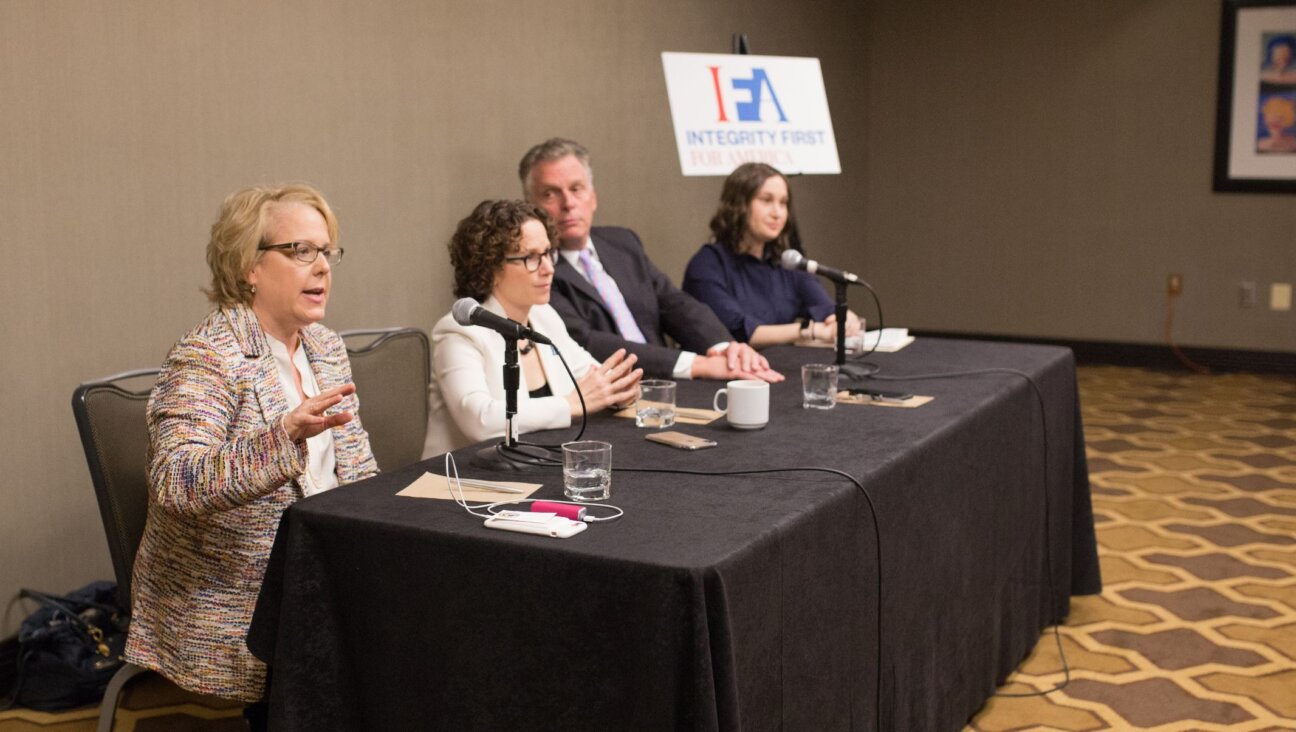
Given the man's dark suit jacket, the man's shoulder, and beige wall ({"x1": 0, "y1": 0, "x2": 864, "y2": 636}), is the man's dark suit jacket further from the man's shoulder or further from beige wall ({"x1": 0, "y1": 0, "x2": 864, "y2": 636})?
beige wall ({"x1": 0, "y1": 0, "x2": 864, "y2": 636})

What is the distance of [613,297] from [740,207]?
0.66 m

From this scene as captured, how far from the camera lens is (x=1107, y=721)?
3002mm

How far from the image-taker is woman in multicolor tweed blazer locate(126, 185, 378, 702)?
2184 millimetres

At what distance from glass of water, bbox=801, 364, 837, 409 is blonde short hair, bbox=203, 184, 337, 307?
119cm

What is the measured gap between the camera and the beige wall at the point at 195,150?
3.21m

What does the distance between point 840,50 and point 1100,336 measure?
7.76 ft

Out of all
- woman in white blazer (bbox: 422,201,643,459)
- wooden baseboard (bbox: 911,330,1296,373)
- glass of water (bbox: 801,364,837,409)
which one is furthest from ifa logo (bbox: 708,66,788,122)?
wooden baseboard (bbox: 911,330,1296,373)

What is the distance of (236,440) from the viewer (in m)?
2.21

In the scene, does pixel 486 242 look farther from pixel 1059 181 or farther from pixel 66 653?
pixel 1059 181

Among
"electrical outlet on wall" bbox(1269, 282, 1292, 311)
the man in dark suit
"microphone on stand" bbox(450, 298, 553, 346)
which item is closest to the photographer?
"microphone on stand" bbox(450, 298, 553, 346)

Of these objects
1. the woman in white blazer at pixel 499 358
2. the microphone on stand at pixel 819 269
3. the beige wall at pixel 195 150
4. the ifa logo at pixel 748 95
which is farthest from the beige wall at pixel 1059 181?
Answer: the woman in white blazer at pixel 499 358

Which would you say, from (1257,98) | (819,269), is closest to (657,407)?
(819,269)

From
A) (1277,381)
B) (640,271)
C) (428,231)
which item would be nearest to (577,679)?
(640,271)

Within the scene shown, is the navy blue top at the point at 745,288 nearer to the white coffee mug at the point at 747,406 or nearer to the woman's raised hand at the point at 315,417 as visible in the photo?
the white coffee mug at the point at 747,406
